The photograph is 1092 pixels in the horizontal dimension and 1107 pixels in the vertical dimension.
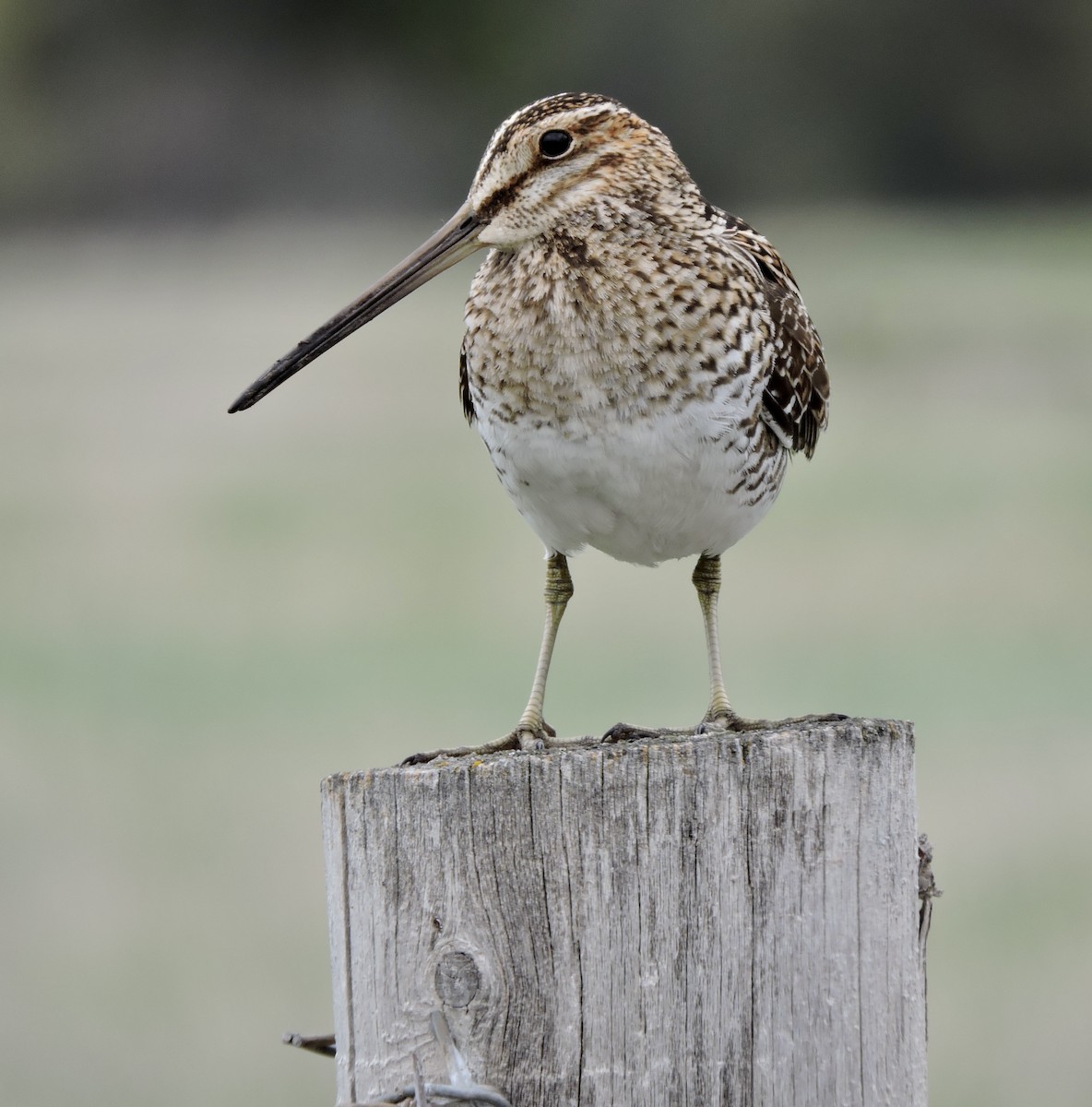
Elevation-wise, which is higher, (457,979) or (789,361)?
(789,361)

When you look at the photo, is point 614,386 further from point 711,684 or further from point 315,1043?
point 315,1043

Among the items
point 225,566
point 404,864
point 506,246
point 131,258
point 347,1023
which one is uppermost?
point 131,258

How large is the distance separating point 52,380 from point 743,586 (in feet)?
34.7

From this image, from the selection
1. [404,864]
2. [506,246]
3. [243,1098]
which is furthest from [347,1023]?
[243,1098]

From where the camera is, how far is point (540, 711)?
4.57 meters

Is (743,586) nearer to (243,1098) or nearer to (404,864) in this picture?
(243,1098)

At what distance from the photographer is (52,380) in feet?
72.6

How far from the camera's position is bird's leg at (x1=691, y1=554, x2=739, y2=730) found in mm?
4676

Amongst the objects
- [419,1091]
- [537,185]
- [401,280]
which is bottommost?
[419,1091]

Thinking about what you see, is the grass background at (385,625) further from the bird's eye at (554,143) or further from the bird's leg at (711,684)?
the bird's eye at (554,143)

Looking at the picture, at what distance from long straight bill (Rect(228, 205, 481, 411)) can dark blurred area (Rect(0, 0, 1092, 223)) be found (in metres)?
25.8

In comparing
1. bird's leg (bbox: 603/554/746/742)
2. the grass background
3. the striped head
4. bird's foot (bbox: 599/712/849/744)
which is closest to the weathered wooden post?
bird's foot (bbox: 599/712/849/744)

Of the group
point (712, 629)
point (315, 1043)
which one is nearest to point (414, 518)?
point (712, 629)

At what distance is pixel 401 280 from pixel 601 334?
499mm
